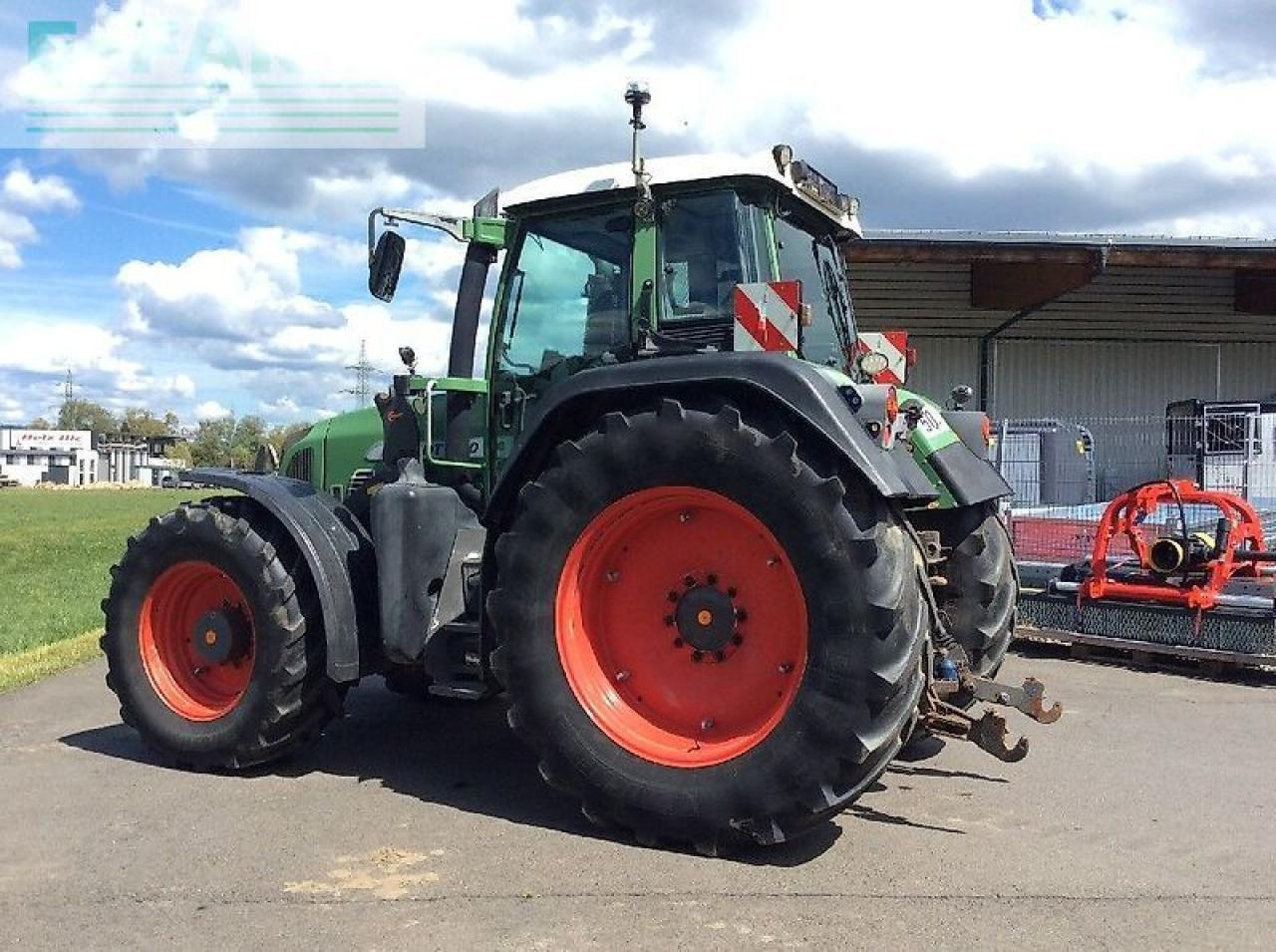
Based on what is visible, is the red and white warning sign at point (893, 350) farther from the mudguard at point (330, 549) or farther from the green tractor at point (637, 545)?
the mudguard at point (330, 549)

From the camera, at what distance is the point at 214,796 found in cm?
474

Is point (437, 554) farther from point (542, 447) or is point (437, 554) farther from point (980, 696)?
point (980, 696)

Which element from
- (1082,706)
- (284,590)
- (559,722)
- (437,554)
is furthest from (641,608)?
(1082,706)

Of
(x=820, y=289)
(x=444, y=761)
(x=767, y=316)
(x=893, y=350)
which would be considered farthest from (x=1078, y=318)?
(x=444, y=761)

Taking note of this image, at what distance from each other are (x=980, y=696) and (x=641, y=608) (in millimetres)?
1373

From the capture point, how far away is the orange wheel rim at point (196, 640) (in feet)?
17.2

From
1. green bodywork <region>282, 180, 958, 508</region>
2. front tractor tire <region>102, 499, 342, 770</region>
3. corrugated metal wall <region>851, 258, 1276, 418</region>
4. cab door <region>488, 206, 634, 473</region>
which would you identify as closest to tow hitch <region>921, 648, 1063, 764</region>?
green bodywork <region>282, 180, 958, 508</region>

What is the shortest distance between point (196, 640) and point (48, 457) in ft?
375

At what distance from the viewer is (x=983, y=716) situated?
13.9 ft

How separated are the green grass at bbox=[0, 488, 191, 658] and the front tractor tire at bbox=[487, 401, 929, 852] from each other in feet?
16.3

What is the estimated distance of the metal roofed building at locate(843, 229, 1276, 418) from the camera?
17.0 meters

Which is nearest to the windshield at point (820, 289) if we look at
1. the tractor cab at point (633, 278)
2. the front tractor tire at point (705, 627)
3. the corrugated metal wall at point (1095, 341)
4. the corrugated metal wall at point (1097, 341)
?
the tractor cab at point (633, 278)

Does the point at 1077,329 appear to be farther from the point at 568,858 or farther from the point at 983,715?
the point at 568,858

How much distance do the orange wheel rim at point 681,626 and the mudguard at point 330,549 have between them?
1.19 m
